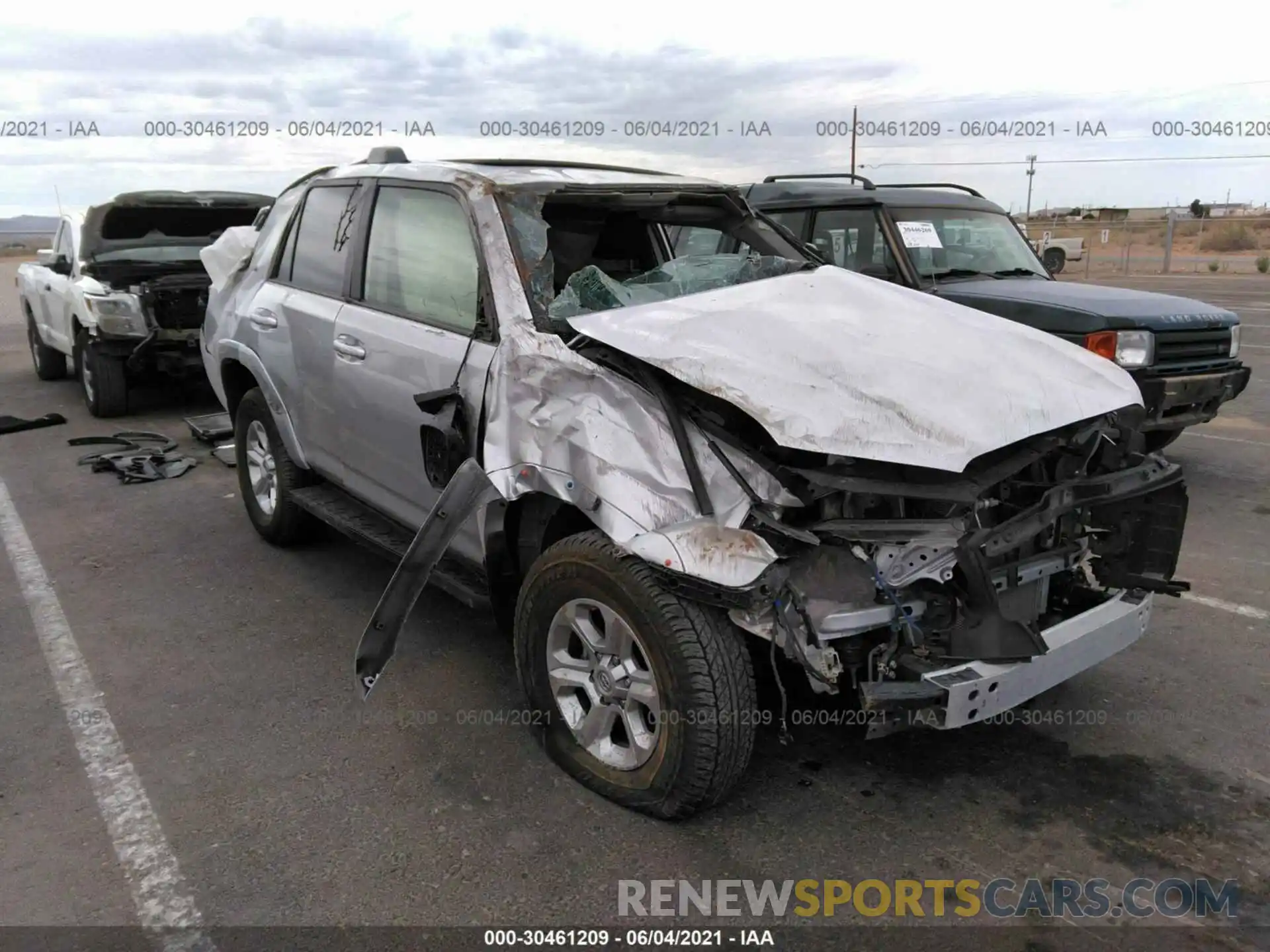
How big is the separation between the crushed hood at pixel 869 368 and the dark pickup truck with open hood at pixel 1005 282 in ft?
9.36

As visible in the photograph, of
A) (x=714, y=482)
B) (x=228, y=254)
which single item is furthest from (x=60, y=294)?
(x=714, y=482)

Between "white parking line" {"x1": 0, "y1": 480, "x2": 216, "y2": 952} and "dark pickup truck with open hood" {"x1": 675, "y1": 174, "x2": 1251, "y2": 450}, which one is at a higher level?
"dark pickup truck with open hood" {"x1": 675, "y1": 174, "x2": 1251, "y2": 450}

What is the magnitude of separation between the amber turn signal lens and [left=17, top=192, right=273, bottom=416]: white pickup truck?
6.81 m

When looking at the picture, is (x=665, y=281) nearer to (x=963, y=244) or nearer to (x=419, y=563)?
(x=419, y=563)

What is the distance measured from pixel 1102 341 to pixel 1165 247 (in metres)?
25.0

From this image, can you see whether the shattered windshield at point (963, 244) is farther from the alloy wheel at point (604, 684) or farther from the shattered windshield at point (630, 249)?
the alloy wheel at point (604, 684)

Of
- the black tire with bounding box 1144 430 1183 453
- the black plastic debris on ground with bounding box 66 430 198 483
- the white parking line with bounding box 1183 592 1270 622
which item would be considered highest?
the black tire with bounding box 1144 430 1183 453

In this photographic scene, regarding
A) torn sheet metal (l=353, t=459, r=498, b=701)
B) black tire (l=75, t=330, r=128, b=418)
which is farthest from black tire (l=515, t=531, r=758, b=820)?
black tire (l=75, t=330, r=128, b=418)

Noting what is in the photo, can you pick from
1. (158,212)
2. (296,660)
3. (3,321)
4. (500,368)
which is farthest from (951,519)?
(3,321)

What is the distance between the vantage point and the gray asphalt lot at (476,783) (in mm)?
2750

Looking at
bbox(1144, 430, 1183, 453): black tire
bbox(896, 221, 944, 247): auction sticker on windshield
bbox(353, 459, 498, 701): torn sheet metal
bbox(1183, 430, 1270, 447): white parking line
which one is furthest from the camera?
bbox(1183, 430, 1270, 447): white parking line

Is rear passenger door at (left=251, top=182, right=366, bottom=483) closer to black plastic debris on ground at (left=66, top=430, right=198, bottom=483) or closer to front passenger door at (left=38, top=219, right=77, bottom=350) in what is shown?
black plastic debris on ground at (left=66, top=430, right=198, bottom=483)

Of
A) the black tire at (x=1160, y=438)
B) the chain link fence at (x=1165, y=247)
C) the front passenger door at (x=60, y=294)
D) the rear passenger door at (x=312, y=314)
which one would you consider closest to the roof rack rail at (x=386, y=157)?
the rear passenger door at (x=312, y=314)

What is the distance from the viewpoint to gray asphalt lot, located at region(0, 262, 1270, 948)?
2.75 metres
